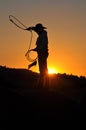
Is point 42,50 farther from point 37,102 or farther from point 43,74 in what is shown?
point 37,102

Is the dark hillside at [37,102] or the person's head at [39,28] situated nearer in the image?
the dark hillside at [37,102]

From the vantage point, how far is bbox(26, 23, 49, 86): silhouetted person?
77.3 feet

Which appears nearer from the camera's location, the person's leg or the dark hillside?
the dark hillside

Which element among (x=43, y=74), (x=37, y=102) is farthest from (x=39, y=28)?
(x=37, y=102)

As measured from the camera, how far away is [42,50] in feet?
77.8

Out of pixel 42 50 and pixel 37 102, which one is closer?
pixel 37 102

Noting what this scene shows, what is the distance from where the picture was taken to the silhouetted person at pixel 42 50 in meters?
23.5

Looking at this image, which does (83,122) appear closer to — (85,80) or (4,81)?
(4,81)

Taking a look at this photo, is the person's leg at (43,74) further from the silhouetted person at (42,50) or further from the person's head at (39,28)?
the person's head at (39,28)

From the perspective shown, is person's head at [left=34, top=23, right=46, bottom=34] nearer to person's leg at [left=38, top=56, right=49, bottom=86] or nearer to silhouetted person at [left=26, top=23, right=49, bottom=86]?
silhouetted person at [left=26, top=23, right=49, bottom=86]

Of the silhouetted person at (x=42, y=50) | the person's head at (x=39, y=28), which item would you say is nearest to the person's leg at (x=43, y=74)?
the silhouetted person at (x=42, y=50)

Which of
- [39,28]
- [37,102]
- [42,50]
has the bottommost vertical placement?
[37,102]

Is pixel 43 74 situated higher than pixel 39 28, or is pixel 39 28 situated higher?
pixel 39 28

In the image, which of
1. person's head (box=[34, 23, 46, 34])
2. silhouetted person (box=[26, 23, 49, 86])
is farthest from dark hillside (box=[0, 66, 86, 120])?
person's head (box=[34, 23, 46, 34])
